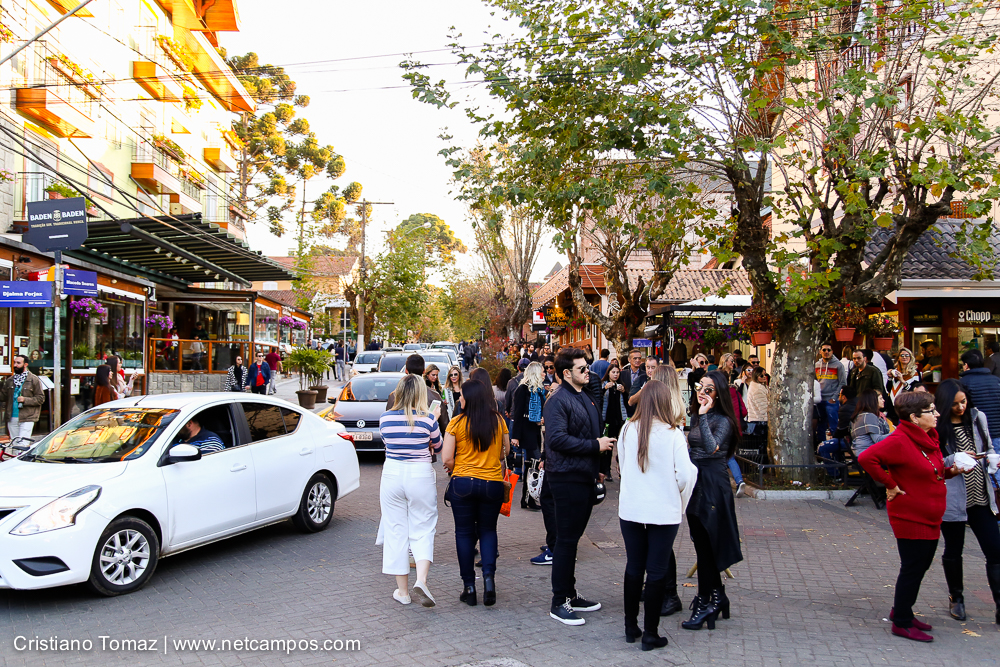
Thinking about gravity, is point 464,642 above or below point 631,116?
below

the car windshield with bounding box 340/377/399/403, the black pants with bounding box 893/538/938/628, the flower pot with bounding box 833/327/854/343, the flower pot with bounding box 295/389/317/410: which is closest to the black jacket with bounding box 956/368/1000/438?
the black pants with bounding box 893/538/938/628

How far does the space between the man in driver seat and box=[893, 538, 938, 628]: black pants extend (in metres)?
5.68

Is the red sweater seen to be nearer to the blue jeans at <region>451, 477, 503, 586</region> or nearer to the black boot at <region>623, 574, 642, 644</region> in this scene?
the black boot at <region>623, 574, 642, 644</region>

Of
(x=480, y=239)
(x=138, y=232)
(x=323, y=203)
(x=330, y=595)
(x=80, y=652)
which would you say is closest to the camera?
(x=80, y=652)

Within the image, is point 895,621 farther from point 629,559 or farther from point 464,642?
point 464,642

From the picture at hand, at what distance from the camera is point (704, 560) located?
530 cm

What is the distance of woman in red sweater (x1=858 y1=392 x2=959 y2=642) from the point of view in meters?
4.99

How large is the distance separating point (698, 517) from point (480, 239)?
32.0 m

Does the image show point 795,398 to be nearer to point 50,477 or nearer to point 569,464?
point 569,464

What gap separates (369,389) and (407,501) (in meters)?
7.90

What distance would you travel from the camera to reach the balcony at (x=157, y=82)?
2528 centimetres

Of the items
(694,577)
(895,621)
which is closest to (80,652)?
(694,577)

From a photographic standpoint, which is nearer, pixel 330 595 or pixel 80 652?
pixel 80 652

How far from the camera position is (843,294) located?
10203mm
